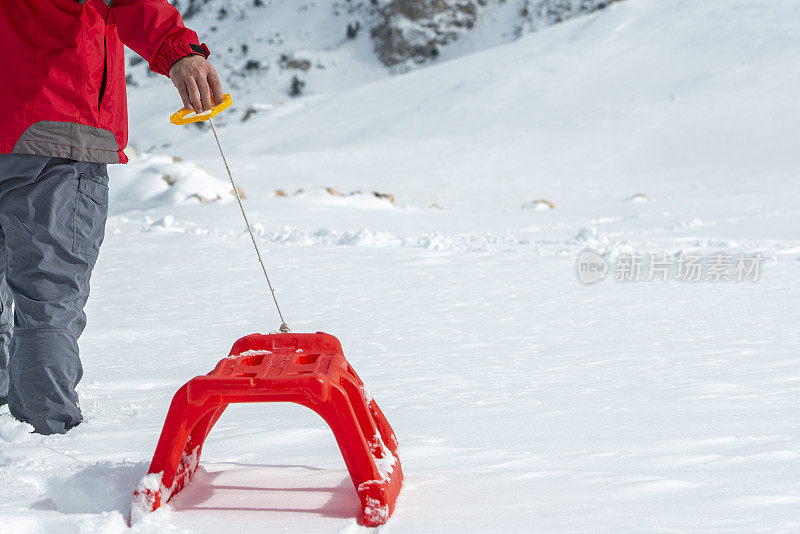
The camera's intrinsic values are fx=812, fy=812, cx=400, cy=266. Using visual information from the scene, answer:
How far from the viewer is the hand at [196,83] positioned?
1.67m

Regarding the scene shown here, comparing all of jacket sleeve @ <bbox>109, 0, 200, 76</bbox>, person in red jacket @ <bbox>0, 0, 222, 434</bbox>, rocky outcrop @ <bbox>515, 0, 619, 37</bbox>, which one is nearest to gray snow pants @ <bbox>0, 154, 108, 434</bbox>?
person in red jacket @ <bbox>0, 0, 222, 434</bbox>

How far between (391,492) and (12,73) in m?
1.25

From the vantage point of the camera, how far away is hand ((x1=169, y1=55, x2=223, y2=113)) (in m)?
1.67

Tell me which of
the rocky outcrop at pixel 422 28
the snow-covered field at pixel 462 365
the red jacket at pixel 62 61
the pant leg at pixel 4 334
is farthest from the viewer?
the rocky outcrop at pixel 422 28

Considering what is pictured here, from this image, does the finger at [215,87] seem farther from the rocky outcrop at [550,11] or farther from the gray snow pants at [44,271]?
the rocky outcrop at [550,11]

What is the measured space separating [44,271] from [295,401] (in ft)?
2.71

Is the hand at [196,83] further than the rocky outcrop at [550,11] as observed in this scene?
No

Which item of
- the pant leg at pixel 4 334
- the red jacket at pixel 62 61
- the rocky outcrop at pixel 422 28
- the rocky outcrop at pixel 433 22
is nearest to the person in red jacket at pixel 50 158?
the red jacket at pixel 62 61

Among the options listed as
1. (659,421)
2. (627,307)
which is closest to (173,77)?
(659,421)

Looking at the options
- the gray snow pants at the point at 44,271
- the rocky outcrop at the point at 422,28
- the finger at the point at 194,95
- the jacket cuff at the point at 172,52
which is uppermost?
the jacket cuff at the point at 172,52

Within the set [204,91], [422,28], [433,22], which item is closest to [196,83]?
[204,91]

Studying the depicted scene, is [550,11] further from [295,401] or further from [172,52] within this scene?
[295,401]

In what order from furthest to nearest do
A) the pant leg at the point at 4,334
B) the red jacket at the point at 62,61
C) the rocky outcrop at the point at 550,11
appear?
the rocky outcrop at the point at 550,11
the pant leg at the point at 4,334
the red jacket at the point at 62,61

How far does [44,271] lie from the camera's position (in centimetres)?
181
